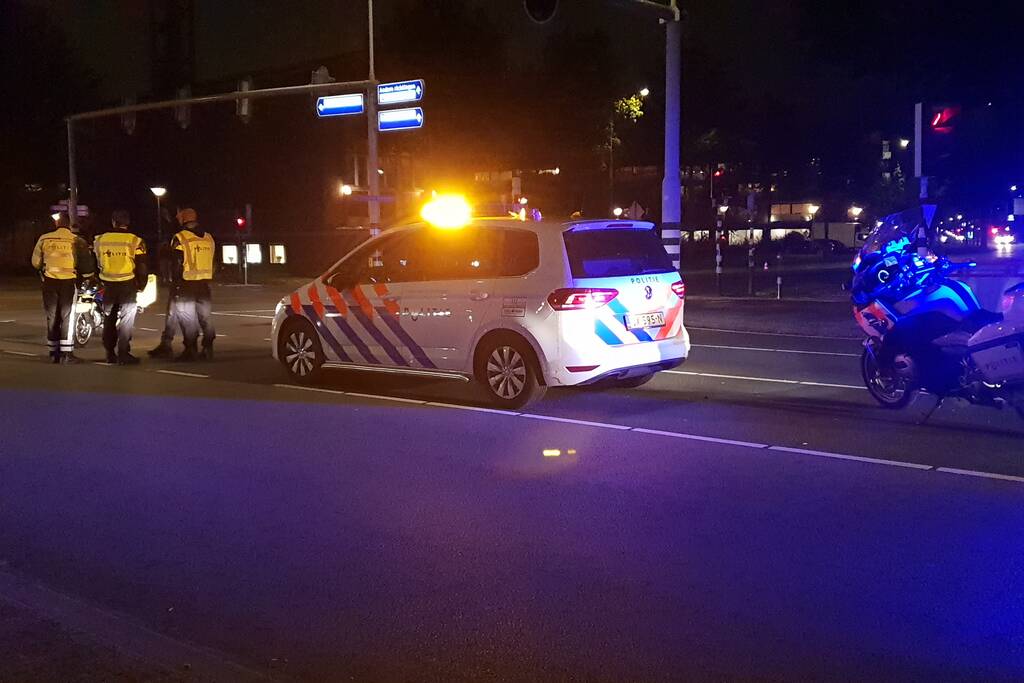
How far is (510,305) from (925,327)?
3.62 m

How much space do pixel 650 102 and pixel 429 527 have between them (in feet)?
248

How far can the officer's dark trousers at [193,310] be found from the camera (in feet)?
45.1

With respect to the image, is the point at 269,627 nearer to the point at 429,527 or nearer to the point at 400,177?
the point at 429,527

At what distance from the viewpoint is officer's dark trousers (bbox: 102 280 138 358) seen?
45.2ft

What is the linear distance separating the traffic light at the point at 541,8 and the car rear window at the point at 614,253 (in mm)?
6287

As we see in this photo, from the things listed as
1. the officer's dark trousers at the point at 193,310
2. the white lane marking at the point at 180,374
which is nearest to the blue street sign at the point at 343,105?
the officer's dark trousers at the point at 193,310

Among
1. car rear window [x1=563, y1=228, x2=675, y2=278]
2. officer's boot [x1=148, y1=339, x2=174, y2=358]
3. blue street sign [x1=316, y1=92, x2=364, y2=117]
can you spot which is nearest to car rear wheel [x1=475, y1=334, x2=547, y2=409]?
car rear window [x1=563, y1=228, x2=675, y2=278]

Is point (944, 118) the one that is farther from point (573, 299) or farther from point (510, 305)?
point (510, 305)

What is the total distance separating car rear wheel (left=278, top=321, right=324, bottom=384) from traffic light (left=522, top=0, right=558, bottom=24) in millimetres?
6277

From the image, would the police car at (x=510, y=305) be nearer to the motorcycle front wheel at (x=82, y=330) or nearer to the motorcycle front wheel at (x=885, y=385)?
the motorcycle front wheel at (x=885, y=385)

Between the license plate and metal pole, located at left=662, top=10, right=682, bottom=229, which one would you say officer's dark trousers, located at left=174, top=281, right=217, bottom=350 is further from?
metal pole, located at left=662, top=10, right=682, bottom=229

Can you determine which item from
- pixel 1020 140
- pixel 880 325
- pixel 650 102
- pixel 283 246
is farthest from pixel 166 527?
pixel 650 102

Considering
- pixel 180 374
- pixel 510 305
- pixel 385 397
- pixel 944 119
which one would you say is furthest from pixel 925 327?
pixel 180 374

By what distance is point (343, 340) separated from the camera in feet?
38.3
